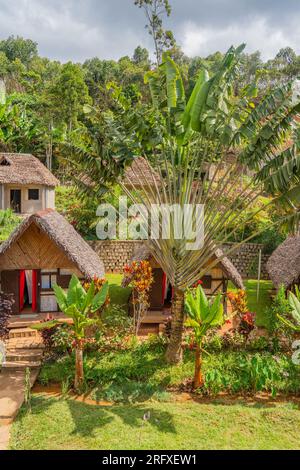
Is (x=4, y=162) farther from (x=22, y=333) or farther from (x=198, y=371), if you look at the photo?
(x=198, y=371)

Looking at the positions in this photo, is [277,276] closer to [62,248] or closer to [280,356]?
[280,356]

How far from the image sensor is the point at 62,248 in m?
10.9

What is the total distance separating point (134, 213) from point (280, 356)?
12451mm

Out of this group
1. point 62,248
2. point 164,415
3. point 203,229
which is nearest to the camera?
point 164,415

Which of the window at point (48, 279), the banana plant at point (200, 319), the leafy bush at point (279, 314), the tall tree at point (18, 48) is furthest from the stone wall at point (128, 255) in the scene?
the tall tree at point (18, 48)


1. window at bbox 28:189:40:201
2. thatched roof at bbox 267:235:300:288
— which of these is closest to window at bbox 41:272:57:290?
thatched roof at bbox 267:235:300:288

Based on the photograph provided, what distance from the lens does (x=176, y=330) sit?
30.5ft

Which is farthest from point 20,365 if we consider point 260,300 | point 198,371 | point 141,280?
point 260,300

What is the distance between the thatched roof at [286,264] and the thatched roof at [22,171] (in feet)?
51.0

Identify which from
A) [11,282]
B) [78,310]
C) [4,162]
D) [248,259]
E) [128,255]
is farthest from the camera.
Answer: [4,162]

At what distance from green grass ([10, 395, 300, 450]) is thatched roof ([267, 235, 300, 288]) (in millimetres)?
5184

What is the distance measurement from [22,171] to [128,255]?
390 inches

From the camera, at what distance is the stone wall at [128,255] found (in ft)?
65.1
